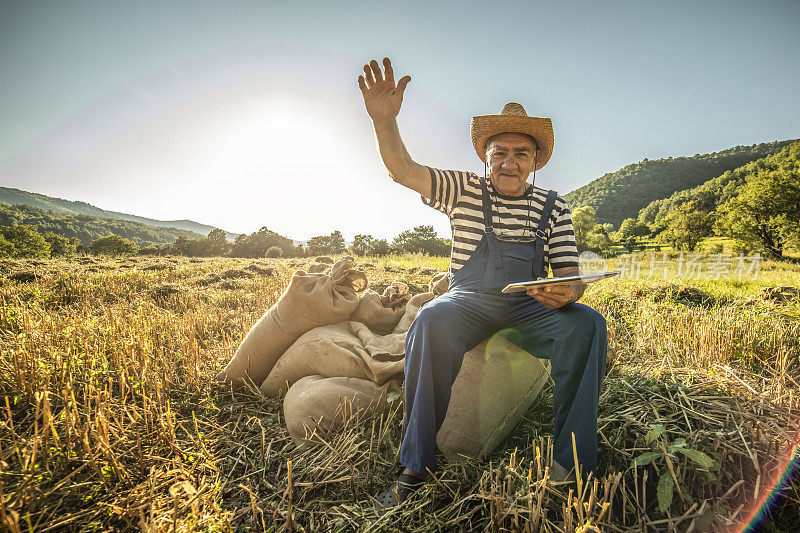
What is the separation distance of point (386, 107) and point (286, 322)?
1.78 m

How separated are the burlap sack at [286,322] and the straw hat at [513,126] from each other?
1726 millimetres

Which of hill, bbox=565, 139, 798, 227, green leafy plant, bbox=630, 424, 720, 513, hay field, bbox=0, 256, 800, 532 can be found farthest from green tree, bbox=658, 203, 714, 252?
green leafy plant, bbox=630, 424, 720, 513

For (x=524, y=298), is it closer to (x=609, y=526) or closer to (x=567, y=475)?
(x=567, y=475)

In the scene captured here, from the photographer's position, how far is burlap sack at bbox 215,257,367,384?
8.89 feet

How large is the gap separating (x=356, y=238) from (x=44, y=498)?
1115 inches

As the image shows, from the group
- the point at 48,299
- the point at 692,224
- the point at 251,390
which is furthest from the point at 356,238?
the point at 692,224

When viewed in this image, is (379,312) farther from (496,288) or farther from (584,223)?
(584,223)

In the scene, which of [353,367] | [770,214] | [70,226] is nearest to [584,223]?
[770,214]

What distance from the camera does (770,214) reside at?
35.4m

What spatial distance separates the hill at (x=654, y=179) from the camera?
98.5 metres

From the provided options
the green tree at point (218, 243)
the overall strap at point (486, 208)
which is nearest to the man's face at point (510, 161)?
the overall strap at point (486, 208)

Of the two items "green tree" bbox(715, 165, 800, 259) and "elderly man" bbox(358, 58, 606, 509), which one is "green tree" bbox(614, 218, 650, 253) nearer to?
"green tree" bbox(715, 165, 800, 259)

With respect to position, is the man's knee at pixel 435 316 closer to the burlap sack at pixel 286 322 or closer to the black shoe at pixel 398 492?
the black shoe at pixel 398 492

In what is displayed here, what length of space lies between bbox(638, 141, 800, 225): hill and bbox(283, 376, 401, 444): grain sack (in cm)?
8536
